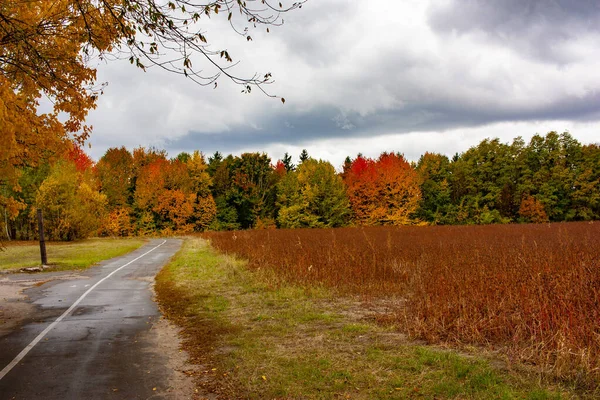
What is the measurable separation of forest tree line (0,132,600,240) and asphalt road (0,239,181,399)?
4495 centimetres

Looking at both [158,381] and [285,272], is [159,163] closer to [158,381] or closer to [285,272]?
[285,272]

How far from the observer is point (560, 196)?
58688 millimetres

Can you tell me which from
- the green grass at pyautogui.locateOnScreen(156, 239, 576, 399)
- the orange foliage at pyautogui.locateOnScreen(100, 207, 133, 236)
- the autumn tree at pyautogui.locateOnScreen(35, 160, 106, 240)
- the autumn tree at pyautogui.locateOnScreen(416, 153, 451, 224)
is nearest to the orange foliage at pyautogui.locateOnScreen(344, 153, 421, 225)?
the autumn tree at pyautogui.locateOnScreen(416, 153, 451, 224)

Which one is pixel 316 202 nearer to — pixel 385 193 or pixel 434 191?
pixel 385 193

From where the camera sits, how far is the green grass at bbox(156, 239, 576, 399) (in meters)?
4.84

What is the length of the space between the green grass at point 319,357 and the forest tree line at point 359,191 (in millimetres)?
47023

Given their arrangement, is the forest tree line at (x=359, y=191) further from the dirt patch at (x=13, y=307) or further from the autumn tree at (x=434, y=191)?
the dirt patch at (x=13, y=307)

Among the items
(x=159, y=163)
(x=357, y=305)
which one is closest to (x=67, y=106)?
(x=357, y=305)

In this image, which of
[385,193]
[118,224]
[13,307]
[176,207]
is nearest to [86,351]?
[13,307]

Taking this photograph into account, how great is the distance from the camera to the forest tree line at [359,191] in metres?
57.1

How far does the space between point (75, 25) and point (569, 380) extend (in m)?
10.4

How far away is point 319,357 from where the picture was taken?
6.17m

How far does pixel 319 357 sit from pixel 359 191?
5385 centimetres

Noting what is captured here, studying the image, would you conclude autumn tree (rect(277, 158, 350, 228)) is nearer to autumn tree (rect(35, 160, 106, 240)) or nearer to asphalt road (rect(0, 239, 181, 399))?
autumn tree (rect(35, 160, 106, 240))
